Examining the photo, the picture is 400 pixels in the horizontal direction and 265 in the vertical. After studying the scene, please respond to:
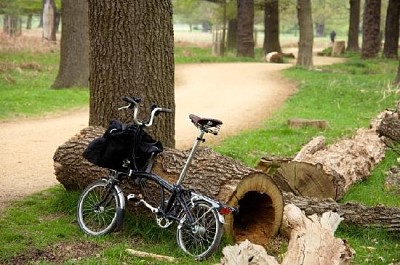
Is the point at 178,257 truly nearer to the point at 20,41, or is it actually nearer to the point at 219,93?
the point at 219,93

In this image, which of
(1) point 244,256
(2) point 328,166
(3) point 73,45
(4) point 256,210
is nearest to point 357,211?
(4) point 256,210

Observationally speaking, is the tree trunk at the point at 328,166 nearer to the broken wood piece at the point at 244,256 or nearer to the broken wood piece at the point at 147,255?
the broken wood piece at the point at 147,255

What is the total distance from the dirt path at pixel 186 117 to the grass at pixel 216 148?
544 millimetres

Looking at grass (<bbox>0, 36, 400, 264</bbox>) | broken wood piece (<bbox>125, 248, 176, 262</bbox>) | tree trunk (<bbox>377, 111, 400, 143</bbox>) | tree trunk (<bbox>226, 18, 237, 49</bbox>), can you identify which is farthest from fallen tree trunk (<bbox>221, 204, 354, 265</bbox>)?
tree trunk (<bbox>226, 18, 237, 49</bbox>)

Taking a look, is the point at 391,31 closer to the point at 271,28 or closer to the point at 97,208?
the point at 271,28

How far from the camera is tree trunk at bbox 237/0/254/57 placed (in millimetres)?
31953

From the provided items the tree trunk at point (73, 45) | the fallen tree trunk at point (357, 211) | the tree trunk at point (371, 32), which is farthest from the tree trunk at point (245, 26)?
the fallen tree trunk at point (357, 211)

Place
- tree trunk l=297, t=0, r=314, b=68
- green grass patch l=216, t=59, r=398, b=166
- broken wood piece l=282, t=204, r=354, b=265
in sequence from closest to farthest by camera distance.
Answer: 1. broken wood piece l=282, t=204, r=354, b=265
2. green grass patch l=216, t=59, r=398, b=166
3. tree trunk l=297, t=0, r=314, b=68

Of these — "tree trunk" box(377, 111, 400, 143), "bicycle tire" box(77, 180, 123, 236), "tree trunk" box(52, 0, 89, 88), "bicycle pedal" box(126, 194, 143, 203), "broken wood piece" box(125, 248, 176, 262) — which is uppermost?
"tree trunk" box(52, 0, 89, 88)

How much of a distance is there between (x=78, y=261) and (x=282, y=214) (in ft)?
6.77

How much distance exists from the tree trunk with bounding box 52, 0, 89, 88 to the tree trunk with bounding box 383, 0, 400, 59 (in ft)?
56.3

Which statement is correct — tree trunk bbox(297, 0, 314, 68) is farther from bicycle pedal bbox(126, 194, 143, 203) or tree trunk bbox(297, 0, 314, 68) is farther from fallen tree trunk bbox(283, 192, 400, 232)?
bicycle pedal bbox(126, 194, 143, 203)

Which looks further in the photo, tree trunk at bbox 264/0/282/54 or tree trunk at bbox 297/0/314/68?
tree trunk at bbox 264/0/282/54

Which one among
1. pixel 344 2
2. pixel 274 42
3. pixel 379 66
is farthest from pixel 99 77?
pixel 344 2
